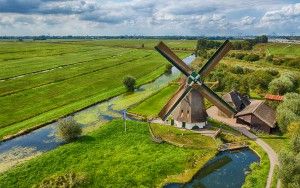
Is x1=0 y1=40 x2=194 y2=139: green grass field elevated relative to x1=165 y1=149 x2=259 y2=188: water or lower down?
elevated

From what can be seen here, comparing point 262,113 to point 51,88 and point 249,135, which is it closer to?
point 249,135

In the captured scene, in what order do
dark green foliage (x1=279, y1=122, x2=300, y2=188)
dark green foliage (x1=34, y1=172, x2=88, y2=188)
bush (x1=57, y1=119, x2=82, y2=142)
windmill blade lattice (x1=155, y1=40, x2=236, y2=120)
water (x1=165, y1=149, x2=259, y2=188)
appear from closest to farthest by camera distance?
1. dark green foliage (x1=279, y1=122, x2=300, y2=188)
2. dark green foliage (x1=34, y1=172, x2=88, y2=188)
3. water (x1=165, y1=149, x2=259, y2=188)
4. bush (x1=57, y1=119, x2=82, y2=142)
5. windmill blade lattice (x1=155, y1=40, x2=236, y2=120)

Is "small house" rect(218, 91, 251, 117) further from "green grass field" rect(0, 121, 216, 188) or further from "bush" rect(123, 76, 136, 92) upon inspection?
"bush" rect(123, 76, 136, 92)

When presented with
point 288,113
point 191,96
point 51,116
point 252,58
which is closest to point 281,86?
point 288,113

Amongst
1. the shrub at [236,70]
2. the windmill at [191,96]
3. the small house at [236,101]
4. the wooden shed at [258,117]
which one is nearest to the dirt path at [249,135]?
the wooden shed at [258,117]

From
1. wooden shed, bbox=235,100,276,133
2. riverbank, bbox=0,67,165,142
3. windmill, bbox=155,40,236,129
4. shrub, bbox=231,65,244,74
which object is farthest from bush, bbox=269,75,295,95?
riverbank, bbox=0,67,165,142

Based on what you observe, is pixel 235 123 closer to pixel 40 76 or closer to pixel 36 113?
pixel 36 113

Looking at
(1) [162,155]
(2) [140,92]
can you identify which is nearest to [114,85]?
(2) [140,92]

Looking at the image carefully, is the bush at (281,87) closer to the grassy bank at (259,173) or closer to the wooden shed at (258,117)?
the wooden shed at (258,117)
